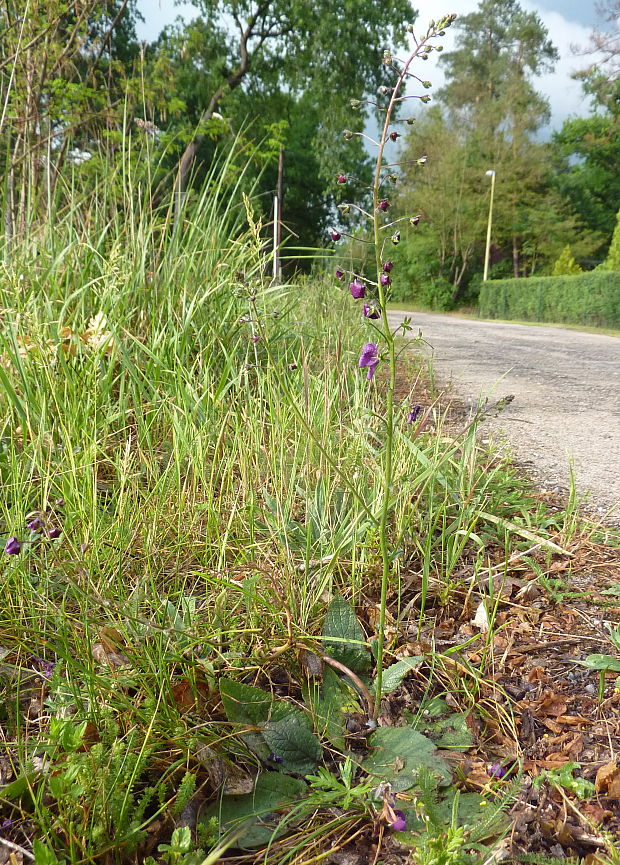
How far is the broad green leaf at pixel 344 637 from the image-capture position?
1196 millimetres

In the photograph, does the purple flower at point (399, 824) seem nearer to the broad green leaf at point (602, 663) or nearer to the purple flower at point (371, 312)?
the broad green leaf at point (602, 663)

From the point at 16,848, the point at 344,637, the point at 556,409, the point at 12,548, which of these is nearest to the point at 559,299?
the point at 556,409

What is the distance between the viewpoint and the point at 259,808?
3.10 feet

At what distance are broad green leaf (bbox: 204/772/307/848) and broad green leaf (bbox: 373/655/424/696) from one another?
23cm

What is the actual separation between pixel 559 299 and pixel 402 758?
65.1ft

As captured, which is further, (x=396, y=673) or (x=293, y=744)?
(x=396, y=673)

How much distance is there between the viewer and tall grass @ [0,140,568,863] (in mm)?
979

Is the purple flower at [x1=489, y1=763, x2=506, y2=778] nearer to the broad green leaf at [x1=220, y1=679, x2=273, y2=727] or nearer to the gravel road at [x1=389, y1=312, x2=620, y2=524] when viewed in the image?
the broad green leaf at [x1=220, y1=679, x2=273, y2=727]

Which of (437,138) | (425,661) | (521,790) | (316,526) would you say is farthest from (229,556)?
(437,138)

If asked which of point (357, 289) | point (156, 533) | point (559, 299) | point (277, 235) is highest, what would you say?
point (559, 299)

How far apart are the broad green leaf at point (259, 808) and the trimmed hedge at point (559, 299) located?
1723 centimetres

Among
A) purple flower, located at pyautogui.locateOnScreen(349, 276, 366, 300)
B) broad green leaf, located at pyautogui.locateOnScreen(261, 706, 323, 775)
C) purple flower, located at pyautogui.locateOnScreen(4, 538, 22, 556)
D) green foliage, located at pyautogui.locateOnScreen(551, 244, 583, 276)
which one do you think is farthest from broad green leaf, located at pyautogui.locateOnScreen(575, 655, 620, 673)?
green foliage, located at pyautogui.locateOnScreen(551, 244, 583, 276)

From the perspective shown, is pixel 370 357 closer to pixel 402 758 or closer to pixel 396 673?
pixel 396 673

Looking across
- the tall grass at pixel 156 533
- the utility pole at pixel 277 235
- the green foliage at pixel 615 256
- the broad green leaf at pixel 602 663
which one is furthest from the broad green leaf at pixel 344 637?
the green foliage at pixel 615 256
